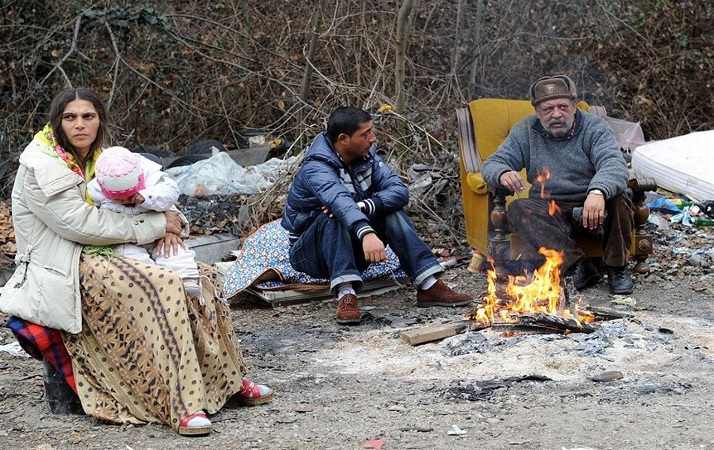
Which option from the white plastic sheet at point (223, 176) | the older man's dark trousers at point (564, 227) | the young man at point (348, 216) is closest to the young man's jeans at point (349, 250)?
the young man at point (348, 216)

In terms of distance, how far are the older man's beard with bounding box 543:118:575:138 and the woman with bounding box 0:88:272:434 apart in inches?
127

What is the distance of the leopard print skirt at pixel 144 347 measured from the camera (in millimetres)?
4766

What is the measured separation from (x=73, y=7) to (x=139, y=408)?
25.0 feet

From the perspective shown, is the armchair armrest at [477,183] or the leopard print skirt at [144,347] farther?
the armchair armrest at [477,183]

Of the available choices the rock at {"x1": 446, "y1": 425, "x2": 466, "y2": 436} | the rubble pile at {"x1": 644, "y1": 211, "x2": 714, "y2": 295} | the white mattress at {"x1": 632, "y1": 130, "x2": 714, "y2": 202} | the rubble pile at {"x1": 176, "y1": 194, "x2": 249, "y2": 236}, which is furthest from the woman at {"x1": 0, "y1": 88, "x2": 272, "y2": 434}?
the white mattress at {"x1": 632, "y1": 130, "x2": 714, "y2": 202}

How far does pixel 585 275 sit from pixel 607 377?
2.48 meters

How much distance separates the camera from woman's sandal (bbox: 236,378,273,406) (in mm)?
5172

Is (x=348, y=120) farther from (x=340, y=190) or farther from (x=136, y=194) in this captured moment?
(x=136, y=194)

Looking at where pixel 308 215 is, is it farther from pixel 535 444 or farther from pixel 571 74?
pixel 571 74

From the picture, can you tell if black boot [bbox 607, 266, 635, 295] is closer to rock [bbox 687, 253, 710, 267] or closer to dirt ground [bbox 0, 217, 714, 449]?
dirt ground [bbox 0, 217, 714, 449]

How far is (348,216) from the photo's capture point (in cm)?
665

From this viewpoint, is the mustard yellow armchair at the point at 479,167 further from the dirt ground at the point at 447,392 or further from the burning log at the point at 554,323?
the burning log at the point at 554,323

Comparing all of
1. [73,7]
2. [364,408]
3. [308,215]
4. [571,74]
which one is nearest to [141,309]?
[364,408]

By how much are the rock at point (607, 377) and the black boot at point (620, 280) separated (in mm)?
A: 2154
